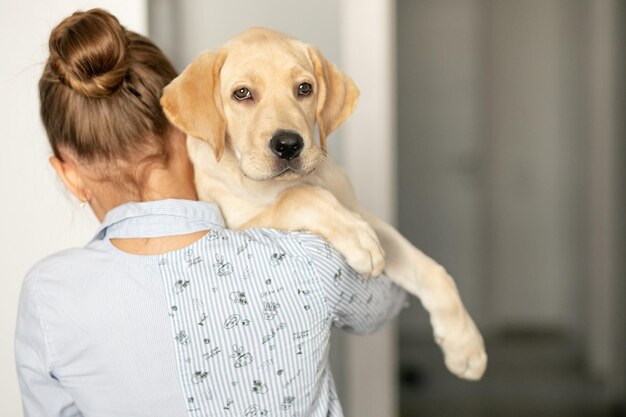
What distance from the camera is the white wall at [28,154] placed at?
6.56ft

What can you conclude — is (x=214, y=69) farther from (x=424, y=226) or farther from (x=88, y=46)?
(x=424, y=226)

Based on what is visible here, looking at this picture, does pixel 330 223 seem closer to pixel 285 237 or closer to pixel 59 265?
pixel 285 237

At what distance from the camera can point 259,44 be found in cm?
138

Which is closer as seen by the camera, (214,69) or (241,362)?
(241,362)

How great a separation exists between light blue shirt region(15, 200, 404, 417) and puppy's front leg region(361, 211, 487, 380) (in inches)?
15.8

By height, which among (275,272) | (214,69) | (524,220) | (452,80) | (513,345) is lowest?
(513,345)

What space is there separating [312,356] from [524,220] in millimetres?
3732

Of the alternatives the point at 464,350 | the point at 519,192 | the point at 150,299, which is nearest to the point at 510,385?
the point at 519,192

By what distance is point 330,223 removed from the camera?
1241 mm

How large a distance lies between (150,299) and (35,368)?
219 millimetres

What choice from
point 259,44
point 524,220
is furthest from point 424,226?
point 259,44

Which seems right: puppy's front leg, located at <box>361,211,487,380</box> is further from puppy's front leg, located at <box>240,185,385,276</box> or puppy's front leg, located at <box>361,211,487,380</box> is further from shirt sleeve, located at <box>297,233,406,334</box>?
puppy's front leg, located at <box>240,185,385,276</box>

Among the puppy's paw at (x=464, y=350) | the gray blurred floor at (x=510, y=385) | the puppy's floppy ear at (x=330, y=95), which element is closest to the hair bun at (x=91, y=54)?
the puppy's floppy ear at (x=330, y=95)

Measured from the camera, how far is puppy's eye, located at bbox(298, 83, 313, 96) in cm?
142
